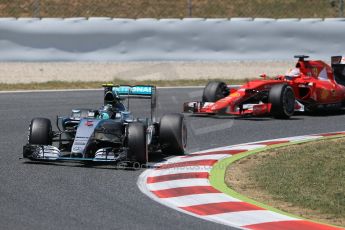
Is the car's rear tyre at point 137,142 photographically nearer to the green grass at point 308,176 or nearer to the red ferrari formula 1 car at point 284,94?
the green grass at point 308,176

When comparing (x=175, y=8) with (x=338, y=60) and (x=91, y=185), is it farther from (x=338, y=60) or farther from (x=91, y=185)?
(x=91, y=185)

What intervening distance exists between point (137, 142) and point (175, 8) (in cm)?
1445

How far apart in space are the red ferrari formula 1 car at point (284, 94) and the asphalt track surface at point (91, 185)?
0.67 ft

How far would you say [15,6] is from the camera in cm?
2323

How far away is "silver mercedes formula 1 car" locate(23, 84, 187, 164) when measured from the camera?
10.9 metres

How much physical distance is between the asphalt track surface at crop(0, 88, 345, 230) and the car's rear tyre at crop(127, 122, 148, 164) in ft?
0.76

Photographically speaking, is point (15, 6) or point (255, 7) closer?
point (15, 6)

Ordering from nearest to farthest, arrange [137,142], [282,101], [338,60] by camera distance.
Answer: [137,142] < [282,101] < [338,60]

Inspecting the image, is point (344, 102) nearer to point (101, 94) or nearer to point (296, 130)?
point (296, 130)

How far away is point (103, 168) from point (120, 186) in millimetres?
1193

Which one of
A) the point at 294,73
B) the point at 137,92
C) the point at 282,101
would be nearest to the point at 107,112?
the point at 137,92

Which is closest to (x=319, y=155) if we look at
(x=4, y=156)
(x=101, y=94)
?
(x=4, y=156)

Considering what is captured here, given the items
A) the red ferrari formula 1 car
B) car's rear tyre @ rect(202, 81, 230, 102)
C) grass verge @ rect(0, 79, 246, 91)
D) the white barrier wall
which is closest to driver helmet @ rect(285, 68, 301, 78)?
the red ferrari formula 1 car

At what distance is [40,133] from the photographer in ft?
37.7
